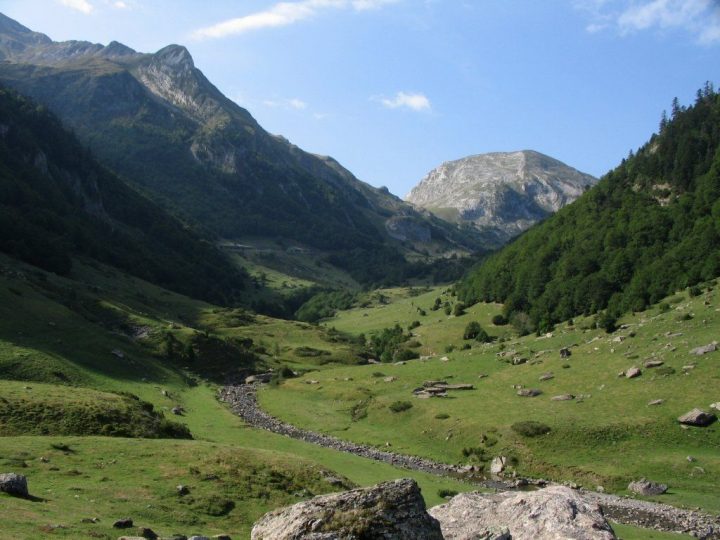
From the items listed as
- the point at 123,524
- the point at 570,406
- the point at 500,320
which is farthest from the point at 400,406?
the point at 500,320

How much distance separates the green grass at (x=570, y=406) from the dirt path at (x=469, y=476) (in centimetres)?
182

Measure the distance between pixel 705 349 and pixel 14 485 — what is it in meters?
66.5

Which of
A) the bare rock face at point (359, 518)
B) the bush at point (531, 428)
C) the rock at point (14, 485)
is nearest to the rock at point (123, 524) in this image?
the rock at point (14, 485)

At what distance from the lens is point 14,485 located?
86.0ft

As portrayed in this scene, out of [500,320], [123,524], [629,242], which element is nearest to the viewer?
[123,524]

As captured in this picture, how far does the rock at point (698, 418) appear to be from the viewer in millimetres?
52500

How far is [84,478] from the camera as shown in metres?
33.0

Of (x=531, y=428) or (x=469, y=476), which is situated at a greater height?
(x=531, y=428)

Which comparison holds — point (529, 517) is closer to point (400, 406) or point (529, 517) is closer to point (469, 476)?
point (469, 476)

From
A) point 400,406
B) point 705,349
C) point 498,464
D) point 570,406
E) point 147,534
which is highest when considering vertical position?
point 705,349

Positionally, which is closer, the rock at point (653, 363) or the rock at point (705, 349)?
the rock at point (705, 349)

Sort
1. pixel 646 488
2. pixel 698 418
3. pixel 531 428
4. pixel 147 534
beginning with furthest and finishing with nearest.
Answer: pixel 531 428
pixel 698 418
pixel 646 488
pixel 147 534

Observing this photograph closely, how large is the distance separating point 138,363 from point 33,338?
51.0 feet

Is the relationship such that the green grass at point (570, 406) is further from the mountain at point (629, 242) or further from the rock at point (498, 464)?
the mountain at point (629, 242)
